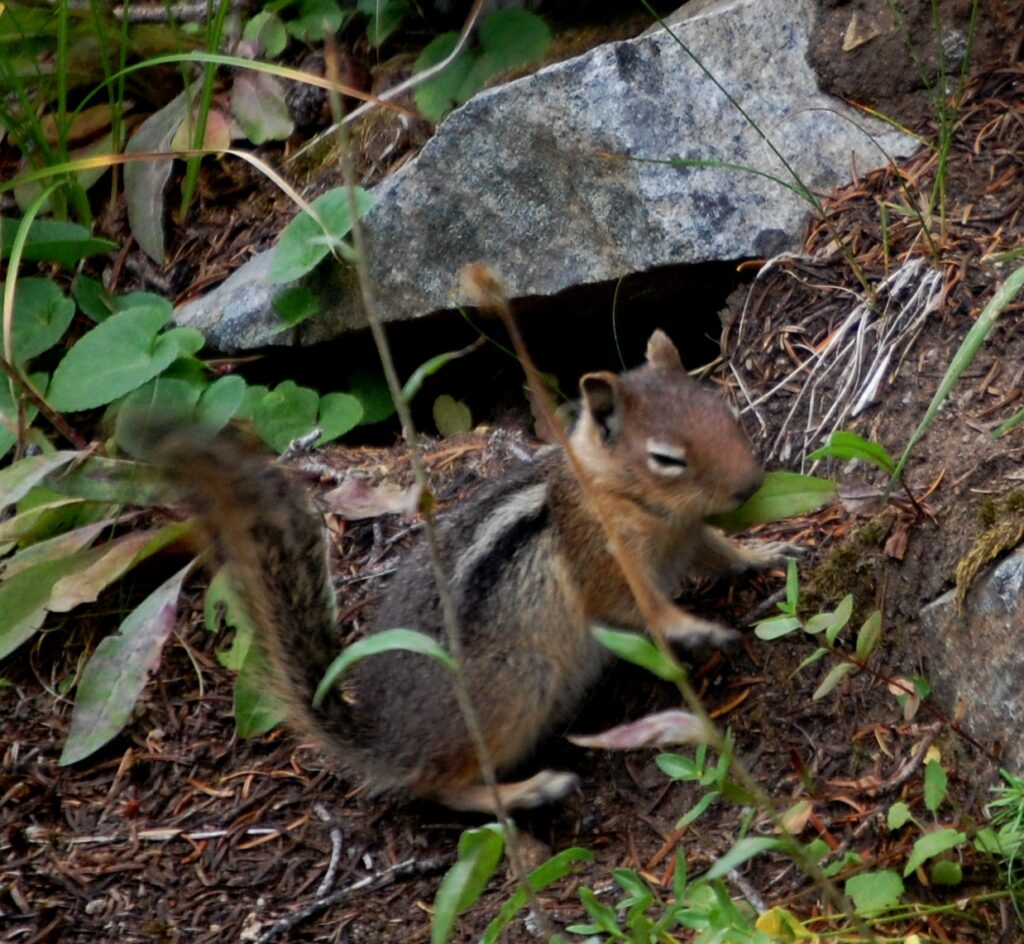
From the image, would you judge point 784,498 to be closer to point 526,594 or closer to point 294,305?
point 526,594

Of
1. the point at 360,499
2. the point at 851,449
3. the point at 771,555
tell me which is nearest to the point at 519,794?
the point at 771,555

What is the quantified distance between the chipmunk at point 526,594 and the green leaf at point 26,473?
1.31 m

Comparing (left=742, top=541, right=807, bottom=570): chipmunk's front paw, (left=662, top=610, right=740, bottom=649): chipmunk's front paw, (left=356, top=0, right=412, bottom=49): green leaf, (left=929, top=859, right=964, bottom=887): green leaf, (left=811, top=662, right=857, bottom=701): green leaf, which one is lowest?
(left=929, top=859, right=964, bottom=887): green leaf

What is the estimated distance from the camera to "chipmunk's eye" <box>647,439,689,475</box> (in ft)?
12.0

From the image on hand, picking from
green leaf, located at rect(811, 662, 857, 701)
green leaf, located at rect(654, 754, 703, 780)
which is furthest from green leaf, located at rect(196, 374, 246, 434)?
green leaf, located at rect(654, 754, 703, 780)

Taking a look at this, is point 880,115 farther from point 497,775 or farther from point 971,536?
point 497,775

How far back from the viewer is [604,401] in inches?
149

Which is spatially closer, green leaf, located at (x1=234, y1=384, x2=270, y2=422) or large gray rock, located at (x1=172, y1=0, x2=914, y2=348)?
large gray rock, located at (x1=172, y1=0, x2=914, y2=348)

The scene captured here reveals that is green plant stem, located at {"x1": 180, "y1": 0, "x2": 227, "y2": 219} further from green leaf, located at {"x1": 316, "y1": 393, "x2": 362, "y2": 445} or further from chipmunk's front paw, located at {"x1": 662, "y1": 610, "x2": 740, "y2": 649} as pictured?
chipmunk's front paw, located at {"x1": 662, "y1": 610, "x2": 740, "y2": 649}

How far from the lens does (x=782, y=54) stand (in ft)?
15.5

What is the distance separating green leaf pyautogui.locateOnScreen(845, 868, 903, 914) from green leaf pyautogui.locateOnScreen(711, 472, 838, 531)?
1.01 metres

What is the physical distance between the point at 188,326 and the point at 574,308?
1536 mm

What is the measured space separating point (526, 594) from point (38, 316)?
2575 mm

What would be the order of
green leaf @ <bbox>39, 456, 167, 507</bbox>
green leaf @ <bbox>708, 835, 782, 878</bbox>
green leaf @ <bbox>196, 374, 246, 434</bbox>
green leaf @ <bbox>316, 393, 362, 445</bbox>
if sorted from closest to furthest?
green leaf @ <bbox>708, 835, 782, 878</bbox> < green leaf @ <bbox>39, 456, 167, 507</bbox> < green leaf @ <bbox>196, 374, 246, 434</bbox> < green leaf @ <bbox>316, 393, 362, 445</bbox>
